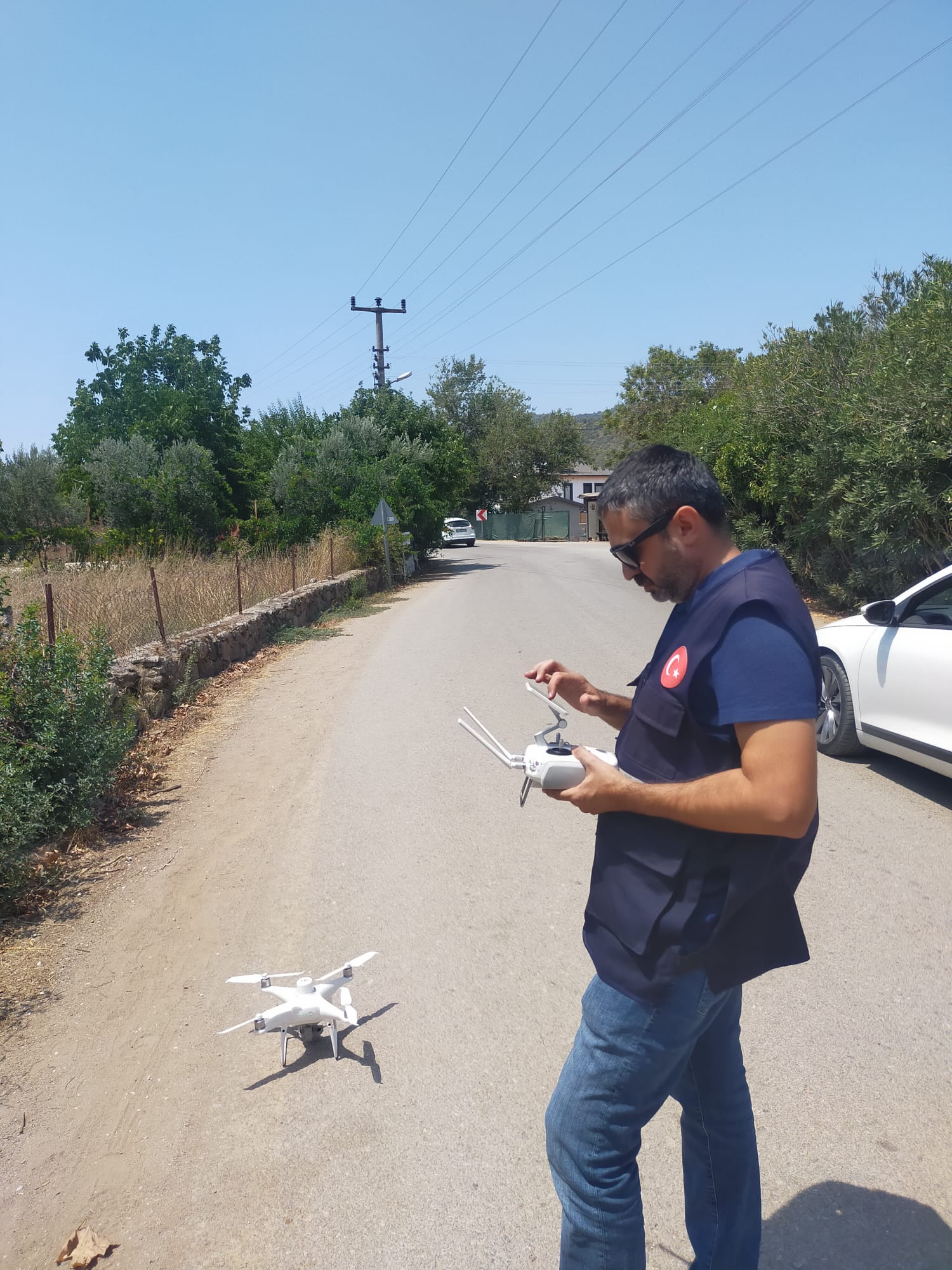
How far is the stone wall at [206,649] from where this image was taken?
8.26 m

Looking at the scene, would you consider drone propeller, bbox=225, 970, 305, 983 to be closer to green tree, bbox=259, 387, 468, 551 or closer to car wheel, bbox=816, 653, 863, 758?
car wheel, bbox=816, 653, 863, 758

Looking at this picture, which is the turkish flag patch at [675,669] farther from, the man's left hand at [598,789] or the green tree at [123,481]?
the green tree at [123,481]

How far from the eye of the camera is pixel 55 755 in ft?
17.6

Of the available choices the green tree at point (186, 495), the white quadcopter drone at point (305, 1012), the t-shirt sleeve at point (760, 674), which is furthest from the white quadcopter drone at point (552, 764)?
the green tree at point (186, 495)

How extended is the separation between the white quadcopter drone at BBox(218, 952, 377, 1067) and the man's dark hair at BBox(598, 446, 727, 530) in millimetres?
2265

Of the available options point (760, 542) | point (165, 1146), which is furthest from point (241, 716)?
point (760, 542)

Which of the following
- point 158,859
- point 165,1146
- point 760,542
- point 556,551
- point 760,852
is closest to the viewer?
point 760,852

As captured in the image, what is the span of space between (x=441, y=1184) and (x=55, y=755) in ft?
12.2

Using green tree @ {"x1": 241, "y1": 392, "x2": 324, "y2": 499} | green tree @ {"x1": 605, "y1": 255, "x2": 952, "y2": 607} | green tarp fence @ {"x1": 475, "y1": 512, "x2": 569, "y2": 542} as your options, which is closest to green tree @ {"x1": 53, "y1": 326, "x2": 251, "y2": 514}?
green tree @ {"x1": 241, "y1": 392, "x2": 324, "y2": 499}

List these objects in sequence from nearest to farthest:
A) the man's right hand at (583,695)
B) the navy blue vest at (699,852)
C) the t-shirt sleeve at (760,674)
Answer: the t-shirt sleeve at (760,674) < the navy blue vest at (699,852) < the man's right hand at (583,695)

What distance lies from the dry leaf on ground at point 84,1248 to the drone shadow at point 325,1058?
669 mm

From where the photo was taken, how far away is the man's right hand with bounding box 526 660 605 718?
236 cm

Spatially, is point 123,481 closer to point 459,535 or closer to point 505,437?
point 459,535

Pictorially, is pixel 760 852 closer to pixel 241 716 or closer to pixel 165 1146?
pixel 165 1146
